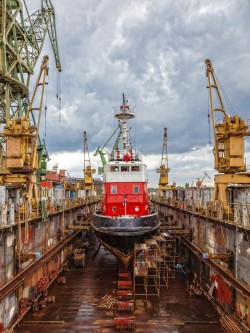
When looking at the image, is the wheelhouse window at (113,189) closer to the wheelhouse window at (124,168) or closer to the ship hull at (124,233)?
the wheelhouse window at (124,168)

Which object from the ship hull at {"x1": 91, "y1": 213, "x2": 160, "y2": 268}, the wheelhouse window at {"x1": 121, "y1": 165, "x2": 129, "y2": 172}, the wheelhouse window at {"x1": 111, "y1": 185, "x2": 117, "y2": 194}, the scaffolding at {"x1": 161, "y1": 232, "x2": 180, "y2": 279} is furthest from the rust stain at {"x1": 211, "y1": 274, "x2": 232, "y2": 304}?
the wheelhouse window at {"x1": 121, "y1": 165, "x2": 129, "y2": 172}

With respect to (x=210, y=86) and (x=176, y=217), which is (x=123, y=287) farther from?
(x=210, y=86)

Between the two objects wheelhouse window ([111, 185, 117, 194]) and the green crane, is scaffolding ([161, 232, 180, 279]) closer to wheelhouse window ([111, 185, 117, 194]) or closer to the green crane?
wheelhouse window ([111, 185, 117, 194])

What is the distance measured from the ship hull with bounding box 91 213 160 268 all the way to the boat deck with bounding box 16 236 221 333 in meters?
2.49

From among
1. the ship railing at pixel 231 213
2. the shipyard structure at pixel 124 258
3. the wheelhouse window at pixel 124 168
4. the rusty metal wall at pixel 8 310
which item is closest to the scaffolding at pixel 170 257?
the shipyard structure at pixel 124 258

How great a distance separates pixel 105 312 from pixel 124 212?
23.4ft

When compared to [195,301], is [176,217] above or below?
above

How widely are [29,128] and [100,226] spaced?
25.4 feet

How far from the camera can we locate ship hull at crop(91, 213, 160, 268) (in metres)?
17.7

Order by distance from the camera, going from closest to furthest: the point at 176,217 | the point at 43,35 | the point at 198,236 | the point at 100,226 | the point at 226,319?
the point at 226,319 < the point at 100,226 < the point at 198,236 < the point at 176,217 < the point at 43,35

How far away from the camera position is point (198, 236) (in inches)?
802

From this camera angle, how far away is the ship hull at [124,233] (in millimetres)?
17703

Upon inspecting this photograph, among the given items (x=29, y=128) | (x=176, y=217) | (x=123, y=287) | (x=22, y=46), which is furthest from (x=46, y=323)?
(x=22, y=46)

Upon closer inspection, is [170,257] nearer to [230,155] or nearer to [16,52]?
[230,155]
